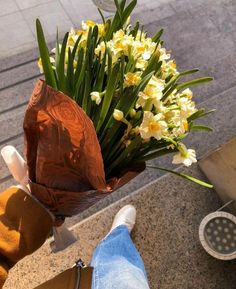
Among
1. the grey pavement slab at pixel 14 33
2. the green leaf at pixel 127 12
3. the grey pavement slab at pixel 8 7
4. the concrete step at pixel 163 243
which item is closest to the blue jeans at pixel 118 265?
the concrete step at pixel 163 243

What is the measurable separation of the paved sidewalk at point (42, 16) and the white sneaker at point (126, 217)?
979 mm

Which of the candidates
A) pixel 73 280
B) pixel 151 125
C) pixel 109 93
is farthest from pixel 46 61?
pixel 73 280

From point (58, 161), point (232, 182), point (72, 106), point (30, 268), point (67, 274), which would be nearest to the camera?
point (72, 106)

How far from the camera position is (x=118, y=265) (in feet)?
3.94

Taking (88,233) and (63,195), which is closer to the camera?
(63,195)

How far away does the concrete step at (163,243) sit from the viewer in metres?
1.51

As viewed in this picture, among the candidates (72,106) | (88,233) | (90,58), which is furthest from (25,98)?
(72,106)

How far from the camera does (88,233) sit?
1.58 m

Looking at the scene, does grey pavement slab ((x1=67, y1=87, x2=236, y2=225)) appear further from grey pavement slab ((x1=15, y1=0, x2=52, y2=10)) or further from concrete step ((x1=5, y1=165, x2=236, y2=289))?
grey pavement slab ((x1=15, y1=0, x2=52, y2=10))

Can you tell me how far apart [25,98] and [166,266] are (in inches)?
37.7

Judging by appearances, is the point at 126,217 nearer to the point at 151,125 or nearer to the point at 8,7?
the point at 151,125

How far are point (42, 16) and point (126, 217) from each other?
1213 millimetres

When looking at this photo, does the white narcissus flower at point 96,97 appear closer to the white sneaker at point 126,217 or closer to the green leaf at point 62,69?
the green leaf at point 62,69

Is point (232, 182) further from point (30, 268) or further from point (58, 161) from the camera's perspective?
point (58, 161)
